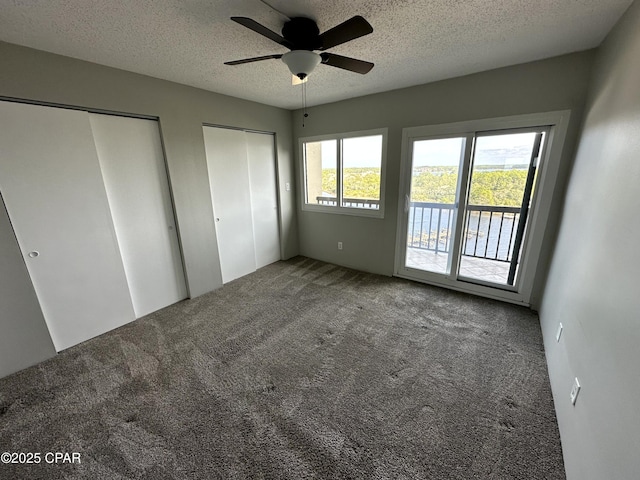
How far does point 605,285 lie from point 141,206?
366cm

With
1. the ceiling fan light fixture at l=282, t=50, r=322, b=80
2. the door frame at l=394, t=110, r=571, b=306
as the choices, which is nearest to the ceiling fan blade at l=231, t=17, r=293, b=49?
the ceiling fan light fixture at l=282, t=50, r=322, b=80

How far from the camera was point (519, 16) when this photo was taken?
1.61 metres

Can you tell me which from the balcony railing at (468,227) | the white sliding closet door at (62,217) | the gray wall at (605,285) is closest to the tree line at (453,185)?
the balcony railing at (468,227)

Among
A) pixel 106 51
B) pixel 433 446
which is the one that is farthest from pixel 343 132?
pixel 433 446

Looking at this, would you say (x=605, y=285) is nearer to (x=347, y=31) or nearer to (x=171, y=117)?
(x=347, y=31)

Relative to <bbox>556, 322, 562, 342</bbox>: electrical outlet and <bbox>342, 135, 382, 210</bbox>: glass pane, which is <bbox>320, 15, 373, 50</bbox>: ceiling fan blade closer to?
<bbox>342, 135, 382, 210</bbox>: glass pane

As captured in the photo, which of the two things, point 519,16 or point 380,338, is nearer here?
point 519,16

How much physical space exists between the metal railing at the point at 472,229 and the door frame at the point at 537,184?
25cm

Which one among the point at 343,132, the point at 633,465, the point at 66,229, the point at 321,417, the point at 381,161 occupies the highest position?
the point at 343,132

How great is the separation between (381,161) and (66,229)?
3403 mm

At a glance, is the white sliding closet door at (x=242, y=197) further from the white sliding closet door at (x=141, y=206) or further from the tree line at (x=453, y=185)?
the tree line at (x=453, y=185)

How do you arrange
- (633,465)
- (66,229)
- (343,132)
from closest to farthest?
(633,465) → (66,229) → (343,132)

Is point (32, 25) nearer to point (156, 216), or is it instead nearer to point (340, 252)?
point (156, 216)

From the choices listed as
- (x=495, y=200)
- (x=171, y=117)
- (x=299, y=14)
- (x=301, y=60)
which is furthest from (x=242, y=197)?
(x=495, y=200)
